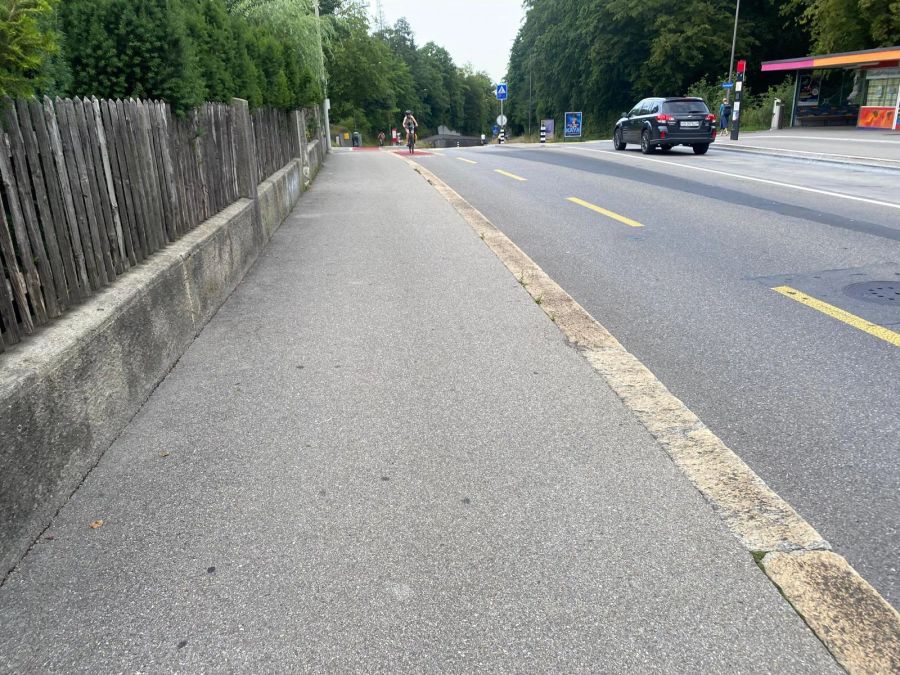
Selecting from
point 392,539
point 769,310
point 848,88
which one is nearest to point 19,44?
point 392,539

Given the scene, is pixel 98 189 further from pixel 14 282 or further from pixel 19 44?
pixel 14 282

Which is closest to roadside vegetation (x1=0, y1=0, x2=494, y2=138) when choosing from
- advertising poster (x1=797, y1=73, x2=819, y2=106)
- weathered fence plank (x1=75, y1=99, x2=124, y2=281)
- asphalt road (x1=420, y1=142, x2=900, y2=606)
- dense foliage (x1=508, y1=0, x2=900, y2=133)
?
weathered fence plank (x1=75, y1=99, x2=124, y2=281)

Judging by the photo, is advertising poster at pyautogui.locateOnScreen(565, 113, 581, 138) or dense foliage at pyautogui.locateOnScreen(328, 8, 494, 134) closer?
advertising poster at pyautogui.locateOnScreen(565, 113, 581, 138)

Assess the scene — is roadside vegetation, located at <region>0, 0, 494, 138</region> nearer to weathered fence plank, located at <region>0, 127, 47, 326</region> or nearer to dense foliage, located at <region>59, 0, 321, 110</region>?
dense foliage, located at <region>59, 0, 321, 110</region>

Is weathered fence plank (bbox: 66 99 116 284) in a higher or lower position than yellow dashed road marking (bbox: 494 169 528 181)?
higher

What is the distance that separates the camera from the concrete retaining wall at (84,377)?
8.63 ft

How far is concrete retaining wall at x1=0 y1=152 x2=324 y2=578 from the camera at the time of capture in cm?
263

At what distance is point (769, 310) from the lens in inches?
221

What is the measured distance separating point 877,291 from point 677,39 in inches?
2013

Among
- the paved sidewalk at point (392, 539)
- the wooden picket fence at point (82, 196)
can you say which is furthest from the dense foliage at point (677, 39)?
the paved sidewalk at point (392, 539)

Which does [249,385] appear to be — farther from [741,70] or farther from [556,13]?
[556,13]

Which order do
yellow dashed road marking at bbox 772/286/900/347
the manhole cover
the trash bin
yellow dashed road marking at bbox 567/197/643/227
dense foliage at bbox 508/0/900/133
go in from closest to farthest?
yellow dashed road marking at bbox 772/286/900/347, the manhole cover, yellow dashed road marking at bbox 567/197/643/227, the trash bin, dense foliage at bbox 508/0/900/133

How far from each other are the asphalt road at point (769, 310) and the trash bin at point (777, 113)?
89.5 feet

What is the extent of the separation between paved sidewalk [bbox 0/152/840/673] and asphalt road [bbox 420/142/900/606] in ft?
1.96
